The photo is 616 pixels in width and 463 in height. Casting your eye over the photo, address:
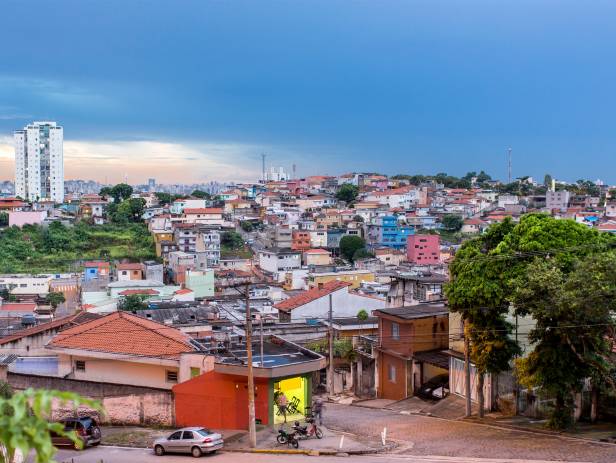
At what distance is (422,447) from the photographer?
20.0 meters

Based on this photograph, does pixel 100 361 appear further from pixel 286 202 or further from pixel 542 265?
pixel 286 202

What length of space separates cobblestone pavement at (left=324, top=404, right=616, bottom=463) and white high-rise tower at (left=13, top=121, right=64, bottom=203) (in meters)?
171

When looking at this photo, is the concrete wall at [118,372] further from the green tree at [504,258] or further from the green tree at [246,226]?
the green tree at [246,226]

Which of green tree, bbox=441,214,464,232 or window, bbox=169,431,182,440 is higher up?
green tree, bbox=441,214,464,232

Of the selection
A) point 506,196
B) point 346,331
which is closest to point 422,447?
point 346,331

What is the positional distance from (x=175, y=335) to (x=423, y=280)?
1886 centimetres

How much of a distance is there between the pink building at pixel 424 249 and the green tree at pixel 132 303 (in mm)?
42429

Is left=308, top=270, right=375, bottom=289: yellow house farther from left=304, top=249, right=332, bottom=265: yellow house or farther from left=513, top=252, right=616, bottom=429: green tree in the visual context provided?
left=513, top=252, right=616, bottom=429: green tree

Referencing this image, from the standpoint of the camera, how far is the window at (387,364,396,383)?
3196 centimetres

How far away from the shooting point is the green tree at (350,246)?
107250 mm

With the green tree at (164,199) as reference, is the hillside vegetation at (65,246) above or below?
below

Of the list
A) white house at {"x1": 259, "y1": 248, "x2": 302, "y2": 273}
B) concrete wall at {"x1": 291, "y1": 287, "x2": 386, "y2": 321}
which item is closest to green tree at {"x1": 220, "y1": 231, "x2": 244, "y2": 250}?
white house at {"x1": 259, "y1": 248, "x2": 302, "y2": 273}

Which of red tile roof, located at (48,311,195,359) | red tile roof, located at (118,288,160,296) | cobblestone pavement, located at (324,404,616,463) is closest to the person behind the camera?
cobblestone pavement, located at (324,404,616,463)

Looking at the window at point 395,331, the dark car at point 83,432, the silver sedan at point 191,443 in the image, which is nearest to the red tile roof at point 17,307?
the window at point 395,331
